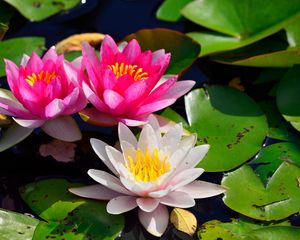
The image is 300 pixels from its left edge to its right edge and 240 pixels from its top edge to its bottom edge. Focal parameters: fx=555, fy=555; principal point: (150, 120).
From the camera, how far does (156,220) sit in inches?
67.9

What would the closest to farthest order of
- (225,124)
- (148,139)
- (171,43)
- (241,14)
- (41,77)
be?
1. (148,139)
2. (41,77)
3. (225,124)
4. (171,43)
5. (241,14)

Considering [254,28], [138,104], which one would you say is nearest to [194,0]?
[254,28]

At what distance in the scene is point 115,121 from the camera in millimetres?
1917

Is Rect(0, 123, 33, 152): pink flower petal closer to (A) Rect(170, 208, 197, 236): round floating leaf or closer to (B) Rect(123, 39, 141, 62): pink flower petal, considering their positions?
(B) Rect(123, 39, 141, 62): pink flower petal

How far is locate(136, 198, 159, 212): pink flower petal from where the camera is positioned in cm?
170

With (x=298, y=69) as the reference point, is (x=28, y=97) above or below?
above

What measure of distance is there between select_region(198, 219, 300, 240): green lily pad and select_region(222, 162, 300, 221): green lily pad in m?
0.03

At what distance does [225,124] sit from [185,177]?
1.35 ft

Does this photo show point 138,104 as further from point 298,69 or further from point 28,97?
point 298,69

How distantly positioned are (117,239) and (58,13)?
4.28 ft

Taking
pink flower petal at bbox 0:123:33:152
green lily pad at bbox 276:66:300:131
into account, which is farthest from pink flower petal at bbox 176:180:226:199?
pink flower petal at bbox 0:123:33:152

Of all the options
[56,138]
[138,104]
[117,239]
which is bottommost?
[117,239]

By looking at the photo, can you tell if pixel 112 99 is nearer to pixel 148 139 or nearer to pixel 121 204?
pixel 148 139

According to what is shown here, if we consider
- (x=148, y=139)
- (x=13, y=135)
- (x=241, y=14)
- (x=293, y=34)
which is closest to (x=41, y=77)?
(x=13, y=135)
